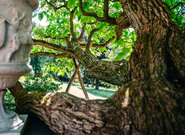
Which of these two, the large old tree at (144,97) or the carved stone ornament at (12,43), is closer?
the large old tree at (144,97)

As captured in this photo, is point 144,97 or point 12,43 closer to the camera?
point 144,97

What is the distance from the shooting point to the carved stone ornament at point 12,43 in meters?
1.49

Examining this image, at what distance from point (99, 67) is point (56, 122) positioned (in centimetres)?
121

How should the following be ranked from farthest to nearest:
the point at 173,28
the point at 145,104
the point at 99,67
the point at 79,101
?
the point at 99,67
the point at 79,101
the point at 173,28
the point at 145,104

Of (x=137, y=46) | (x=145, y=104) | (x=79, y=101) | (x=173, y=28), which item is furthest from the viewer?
(x=79, y=101)

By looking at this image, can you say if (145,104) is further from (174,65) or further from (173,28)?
(173,28)

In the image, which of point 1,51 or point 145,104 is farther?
point 1,51

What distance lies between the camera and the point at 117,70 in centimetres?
231

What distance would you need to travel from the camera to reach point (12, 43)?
1.54 meters

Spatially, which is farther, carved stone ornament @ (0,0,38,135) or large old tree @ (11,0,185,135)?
carved stone ornament @ (0,0,38,135)

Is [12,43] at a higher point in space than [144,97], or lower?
higher

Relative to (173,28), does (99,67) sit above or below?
below

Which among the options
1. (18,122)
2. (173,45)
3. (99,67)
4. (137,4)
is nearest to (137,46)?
(173,45)

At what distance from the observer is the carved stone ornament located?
58.8 inches
